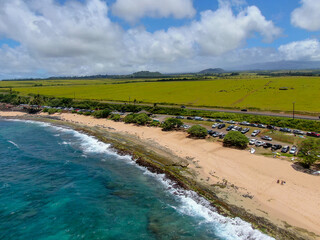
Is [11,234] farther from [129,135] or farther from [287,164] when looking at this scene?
[287,164]

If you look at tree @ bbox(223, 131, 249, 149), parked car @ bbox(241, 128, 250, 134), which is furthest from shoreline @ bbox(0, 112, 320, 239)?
parked car @ bbox(241, 128, 250, 134)

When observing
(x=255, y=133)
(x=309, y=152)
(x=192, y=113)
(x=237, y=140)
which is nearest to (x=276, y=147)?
(x=237, y=140)

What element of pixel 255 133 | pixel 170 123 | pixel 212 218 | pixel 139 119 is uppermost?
pixel 139 119

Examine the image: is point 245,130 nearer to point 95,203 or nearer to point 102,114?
point 95,203

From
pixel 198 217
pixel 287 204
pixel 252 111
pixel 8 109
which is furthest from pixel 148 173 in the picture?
pixel 8 109

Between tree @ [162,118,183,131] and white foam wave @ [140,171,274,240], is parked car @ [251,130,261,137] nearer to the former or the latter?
tree @ [162,118,183,131]

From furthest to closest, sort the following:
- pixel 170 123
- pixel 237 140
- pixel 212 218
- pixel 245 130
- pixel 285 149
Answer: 1. pixel 170 123
2. pixel 245 130
3. pixel 237 140
4. pixel 285 149
5. pixel 212 218

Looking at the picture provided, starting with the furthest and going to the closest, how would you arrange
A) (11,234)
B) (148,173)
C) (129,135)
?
(129,135), (148,173), (11,234)
